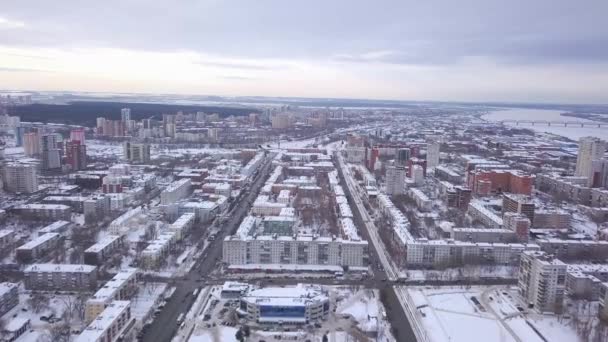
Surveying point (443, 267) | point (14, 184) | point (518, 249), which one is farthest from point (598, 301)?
point (14, 184)

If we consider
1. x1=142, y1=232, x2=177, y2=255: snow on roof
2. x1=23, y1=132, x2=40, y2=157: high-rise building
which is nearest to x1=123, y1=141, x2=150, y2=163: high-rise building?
x1=23, y1=132, x2=40, y2=157: high-rise building

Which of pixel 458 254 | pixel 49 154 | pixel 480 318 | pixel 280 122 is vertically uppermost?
pixel 280 122

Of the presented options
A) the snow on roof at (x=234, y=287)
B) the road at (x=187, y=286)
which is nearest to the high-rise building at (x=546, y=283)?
the snow on roof at (x=234, y=287)

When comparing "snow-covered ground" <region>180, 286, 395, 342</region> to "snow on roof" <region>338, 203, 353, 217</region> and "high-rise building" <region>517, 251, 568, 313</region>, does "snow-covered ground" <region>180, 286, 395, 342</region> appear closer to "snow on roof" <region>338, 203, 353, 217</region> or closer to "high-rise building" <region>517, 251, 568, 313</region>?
"high-rise building" <region>517, 251, 568, 313</region>

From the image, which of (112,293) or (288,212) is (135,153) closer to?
(288,212)

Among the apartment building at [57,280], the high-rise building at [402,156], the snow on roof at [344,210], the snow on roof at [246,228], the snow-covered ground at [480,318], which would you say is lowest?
the snow-covered ground at [480,318]

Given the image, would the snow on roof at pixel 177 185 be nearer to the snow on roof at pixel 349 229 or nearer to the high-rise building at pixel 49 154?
the snow on roof at pixel 349 229

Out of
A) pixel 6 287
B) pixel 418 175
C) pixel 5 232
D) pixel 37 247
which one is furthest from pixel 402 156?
pixel 6 287
